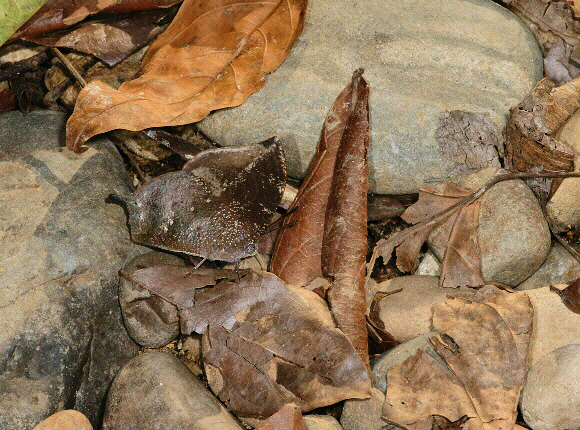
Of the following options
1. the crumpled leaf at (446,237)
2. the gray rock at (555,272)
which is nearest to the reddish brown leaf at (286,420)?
the crumpled leaf at (446,237)

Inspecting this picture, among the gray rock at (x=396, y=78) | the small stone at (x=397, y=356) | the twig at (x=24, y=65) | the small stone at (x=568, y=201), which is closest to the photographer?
the small stone at (x=397, y=356)

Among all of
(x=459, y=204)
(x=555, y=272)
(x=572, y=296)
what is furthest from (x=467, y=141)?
(x=572, y=296)

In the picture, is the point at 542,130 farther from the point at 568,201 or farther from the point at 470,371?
the point at 470,371

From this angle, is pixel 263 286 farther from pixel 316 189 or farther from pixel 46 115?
pixel 46 115

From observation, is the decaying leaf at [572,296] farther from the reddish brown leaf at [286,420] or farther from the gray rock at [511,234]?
the reddish brown leaf at [286,420]

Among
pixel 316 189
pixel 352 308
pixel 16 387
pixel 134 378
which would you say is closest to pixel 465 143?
pixel 316 189

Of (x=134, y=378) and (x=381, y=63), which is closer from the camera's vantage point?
(x=134, y=378)

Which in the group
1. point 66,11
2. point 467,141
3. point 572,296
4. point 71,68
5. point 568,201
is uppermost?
point 66,11
